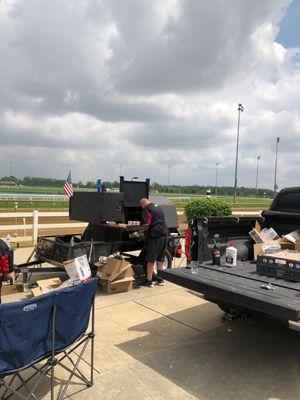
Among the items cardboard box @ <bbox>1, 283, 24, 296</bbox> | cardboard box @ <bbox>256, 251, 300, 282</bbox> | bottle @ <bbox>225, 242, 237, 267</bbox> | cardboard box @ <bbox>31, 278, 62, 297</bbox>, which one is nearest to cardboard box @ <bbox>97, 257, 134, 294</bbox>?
cardboard box @ <bbox>31, 278, 62, 297</bbox>

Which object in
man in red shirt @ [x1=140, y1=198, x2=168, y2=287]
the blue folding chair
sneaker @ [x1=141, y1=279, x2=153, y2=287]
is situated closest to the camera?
the blue folding chair

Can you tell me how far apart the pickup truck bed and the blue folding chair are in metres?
1.25

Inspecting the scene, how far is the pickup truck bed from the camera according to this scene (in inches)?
132

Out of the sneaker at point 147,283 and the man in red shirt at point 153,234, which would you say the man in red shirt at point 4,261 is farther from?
the sneaker at point 147,283

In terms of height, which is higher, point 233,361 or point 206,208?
point 206,208

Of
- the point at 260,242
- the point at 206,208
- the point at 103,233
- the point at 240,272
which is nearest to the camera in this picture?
the point at 240,272

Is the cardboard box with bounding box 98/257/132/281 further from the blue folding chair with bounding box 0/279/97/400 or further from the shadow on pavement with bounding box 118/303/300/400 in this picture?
the blue folding chair with bounding box 0/279/97/400

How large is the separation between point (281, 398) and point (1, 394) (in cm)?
256

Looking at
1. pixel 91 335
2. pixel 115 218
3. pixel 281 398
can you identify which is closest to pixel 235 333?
pixel 281 398

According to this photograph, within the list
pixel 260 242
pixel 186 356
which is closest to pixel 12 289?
pixel 186 356

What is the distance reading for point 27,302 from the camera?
2.83 m

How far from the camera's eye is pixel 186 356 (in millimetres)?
4305

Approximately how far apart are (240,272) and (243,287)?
0.57m

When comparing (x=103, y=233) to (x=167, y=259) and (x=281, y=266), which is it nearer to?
(x=167, y=259)
